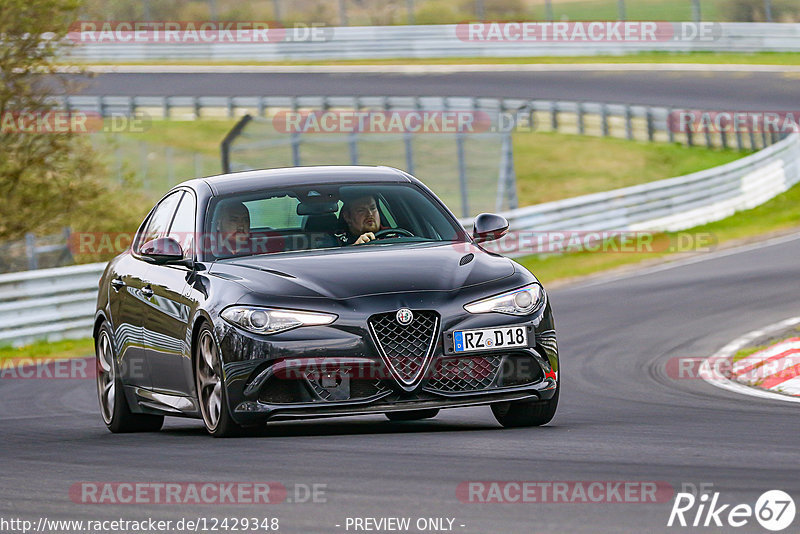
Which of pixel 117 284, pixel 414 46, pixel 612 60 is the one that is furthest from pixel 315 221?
pixel 414 46

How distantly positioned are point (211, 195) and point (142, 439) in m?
1.51

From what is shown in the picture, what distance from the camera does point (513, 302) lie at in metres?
8.02

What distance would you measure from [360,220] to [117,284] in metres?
2.00

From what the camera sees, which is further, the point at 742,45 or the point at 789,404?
the point at 742,45

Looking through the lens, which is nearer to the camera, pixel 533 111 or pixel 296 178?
pixel 296 178

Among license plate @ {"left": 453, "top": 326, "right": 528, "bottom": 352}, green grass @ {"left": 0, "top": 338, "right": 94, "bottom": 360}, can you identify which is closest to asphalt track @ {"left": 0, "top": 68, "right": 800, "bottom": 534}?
license plate @ {"left": 453, "top": 326, "right": 528, "bottom": 352}

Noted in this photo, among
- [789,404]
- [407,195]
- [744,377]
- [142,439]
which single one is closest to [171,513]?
[142,439]

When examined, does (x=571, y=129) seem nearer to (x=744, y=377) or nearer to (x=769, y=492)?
(x=744, y=377)

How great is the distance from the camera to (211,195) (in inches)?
358

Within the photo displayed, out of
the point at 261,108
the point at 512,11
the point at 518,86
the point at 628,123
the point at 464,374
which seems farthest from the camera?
the point at 512,11
